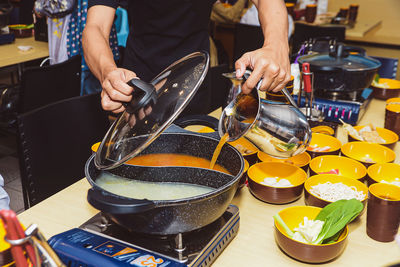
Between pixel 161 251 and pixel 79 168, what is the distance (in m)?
0.90

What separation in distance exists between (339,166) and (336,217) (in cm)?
39

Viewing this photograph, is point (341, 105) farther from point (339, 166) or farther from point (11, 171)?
point (11, 171)

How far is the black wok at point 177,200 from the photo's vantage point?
69 centimetres

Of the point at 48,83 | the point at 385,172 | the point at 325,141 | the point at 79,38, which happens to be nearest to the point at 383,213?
the point at 385,172

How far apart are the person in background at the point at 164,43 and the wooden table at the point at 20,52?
1.32 m

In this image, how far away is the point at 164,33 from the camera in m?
1.81

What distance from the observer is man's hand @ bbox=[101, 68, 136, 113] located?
2.96ft

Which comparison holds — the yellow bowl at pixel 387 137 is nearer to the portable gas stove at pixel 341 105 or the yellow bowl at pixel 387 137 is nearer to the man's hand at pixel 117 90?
the portable gas stove at pixel 341 105

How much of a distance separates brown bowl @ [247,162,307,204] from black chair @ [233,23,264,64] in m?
3.14

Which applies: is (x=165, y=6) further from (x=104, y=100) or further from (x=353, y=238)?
(x=353, y=238)

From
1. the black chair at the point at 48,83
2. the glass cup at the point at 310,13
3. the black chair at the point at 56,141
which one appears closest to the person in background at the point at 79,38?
the black chair at the point at 48,83

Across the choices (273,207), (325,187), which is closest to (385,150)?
(325,187)

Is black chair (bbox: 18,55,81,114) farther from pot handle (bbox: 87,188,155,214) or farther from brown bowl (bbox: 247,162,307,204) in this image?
pot handle (bbox: 87,188,155,214)

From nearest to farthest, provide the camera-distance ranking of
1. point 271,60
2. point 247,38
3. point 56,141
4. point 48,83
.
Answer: point 271,60
point 56,141
point 48,83
point 247,38
